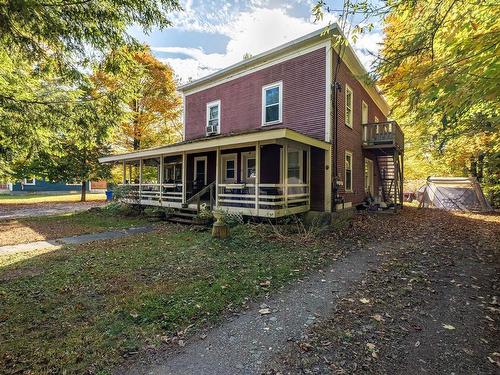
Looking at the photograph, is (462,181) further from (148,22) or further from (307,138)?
(148,22)

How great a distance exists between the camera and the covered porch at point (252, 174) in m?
9.25

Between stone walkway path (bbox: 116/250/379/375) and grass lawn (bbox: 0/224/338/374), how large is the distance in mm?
298

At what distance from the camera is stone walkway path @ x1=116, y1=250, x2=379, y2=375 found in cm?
273

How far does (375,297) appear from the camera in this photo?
14.3ft

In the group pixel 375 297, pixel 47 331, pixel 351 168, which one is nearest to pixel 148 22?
pixel 47 331

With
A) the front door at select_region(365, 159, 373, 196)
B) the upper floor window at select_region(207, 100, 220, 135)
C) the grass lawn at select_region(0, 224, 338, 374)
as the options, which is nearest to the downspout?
the grass lawn at select_region(0, 224, 338, 374)

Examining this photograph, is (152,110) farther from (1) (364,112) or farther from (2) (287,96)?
(1) (364,112)

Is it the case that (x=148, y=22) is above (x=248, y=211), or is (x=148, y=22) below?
above

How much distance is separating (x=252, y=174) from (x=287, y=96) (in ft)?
12.4

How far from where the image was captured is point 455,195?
707 inches

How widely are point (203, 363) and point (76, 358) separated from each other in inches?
52.0

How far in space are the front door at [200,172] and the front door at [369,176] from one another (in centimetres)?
937

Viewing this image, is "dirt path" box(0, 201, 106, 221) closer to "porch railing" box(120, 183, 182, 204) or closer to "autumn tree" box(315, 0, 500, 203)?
"porch railing" box(120, 183, 182, 204)

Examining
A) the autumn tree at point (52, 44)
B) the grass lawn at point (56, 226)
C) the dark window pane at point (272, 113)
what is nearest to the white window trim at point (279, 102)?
the dark window pane at point (272, 113)
